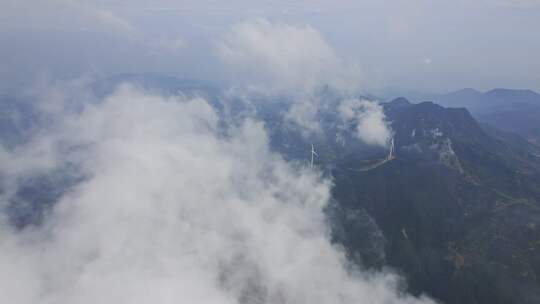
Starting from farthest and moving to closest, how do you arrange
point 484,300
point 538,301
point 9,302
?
point 9,302 → point 484,300 → point 538,301

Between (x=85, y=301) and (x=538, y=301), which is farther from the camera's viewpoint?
(x=85, y=301)

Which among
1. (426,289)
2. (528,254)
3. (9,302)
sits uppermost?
(528,254)

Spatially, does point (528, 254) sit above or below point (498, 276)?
above

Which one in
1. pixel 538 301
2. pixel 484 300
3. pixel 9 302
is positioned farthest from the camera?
pixel 9 302

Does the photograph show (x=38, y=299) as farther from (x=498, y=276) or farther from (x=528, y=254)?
(x=528, y=254)

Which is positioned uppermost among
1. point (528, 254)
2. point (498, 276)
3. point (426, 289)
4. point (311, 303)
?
point (528, 254)

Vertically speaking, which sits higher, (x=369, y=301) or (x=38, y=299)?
(x=369, y=301)

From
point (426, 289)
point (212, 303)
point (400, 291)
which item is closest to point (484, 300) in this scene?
point (426, 289)

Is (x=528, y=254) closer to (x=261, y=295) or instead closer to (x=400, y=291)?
(x=400, y=291)

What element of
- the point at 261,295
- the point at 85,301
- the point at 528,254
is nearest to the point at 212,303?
the point at 261,295
